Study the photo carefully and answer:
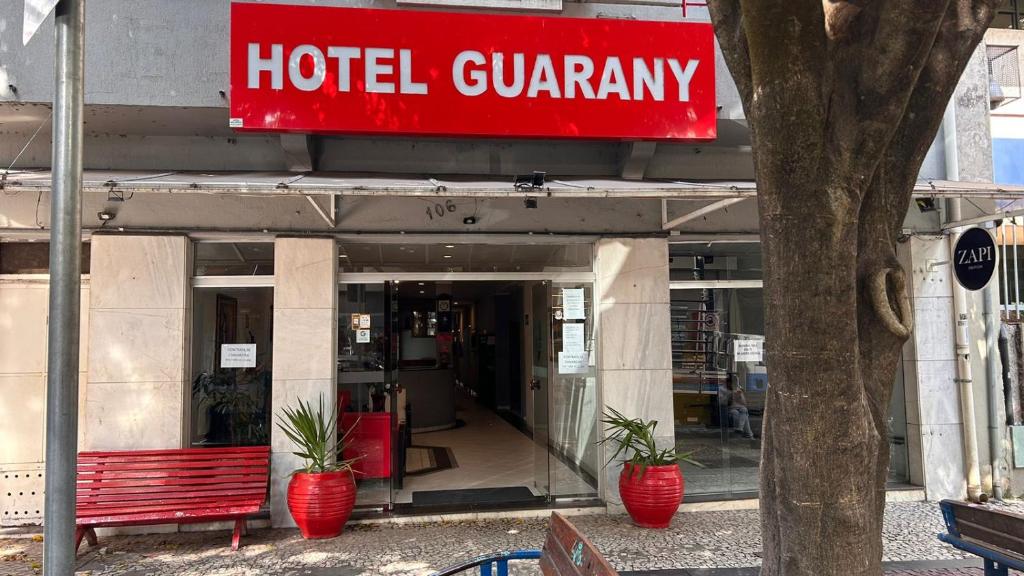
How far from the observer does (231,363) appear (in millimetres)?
6555

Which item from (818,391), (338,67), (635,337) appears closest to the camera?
(818,391)

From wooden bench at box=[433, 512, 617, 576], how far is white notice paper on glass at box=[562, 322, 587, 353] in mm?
3627

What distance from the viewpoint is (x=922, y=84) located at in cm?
326

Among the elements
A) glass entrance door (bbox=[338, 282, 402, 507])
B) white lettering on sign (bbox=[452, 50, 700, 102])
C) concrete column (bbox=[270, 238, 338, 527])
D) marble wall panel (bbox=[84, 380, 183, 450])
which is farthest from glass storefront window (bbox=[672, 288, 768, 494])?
marble wall panel (bbox=[84, 380, 183, 450])

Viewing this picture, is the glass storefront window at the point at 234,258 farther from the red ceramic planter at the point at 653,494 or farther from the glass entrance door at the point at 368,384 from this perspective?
the red ceramic planter at the point at 653,494

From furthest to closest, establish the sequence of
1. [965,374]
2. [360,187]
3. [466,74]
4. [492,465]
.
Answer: [492,465] < [965,374] < [466,74] < [360,187]

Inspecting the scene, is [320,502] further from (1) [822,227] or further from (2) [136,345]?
(1) [822,227]

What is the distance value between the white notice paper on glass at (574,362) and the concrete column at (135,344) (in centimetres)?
384

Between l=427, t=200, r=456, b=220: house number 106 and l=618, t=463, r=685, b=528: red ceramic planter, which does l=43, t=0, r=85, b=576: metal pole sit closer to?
l=427, t=200, r=456, b=220: house number 106

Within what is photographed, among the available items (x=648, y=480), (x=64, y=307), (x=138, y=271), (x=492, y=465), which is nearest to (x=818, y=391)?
(x=64, y=307)

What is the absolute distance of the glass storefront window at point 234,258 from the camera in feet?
21.4

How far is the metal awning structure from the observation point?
16.0ft

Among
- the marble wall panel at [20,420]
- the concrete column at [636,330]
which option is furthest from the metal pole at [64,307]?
the concrete column at [636,330]

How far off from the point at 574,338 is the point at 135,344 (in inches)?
172
